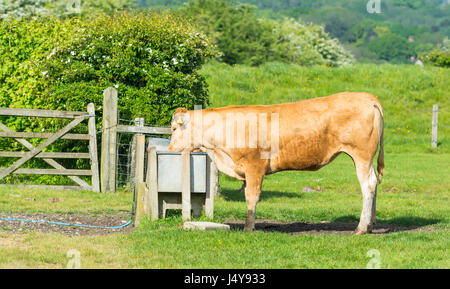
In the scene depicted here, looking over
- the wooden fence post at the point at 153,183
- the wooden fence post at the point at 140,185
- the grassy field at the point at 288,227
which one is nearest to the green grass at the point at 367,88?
the grassy field at the point at 288,227

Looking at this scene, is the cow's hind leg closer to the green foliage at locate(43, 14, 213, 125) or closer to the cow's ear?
the cow's ear

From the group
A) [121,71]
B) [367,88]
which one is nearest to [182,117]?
[121,71]

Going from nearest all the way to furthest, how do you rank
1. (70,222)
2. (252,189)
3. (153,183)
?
(252,189), (153,183), (70,222)

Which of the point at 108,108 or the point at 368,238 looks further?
the point at 108,108

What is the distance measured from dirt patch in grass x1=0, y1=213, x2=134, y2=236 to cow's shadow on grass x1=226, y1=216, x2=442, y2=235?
6.72 feet

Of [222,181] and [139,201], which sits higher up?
[139,201]

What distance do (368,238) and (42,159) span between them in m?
10.1

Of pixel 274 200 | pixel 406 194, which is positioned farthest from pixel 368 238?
pixel 406 194

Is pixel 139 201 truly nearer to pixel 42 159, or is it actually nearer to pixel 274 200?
pixel 274 200

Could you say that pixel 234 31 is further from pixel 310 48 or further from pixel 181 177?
pixel 181 177

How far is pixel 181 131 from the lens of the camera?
37.0 feet

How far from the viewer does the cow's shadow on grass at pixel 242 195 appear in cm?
1617

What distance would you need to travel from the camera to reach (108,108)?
646 inches

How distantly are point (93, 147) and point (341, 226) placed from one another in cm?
685
